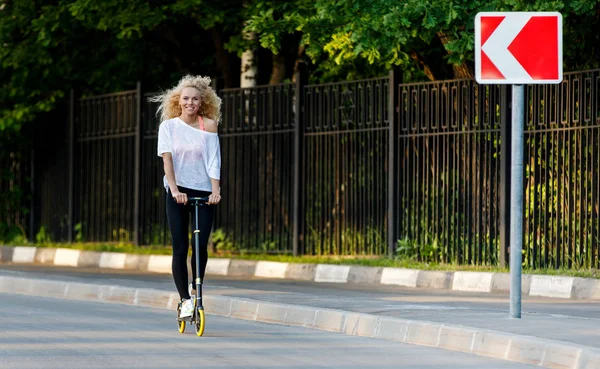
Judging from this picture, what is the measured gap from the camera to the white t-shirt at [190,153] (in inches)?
427

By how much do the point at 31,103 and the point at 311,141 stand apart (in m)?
6.20

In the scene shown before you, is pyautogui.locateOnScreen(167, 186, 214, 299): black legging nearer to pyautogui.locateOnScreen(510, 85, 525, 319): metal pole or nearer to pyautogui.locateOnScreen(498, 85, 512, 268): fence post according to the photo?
pyautogui.locateOnScreen(510, 85, 525, 319): metal pole

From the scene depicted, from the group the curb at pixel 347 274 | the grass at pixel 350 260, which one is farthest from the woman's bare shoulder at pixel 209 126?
the grass at pixel 350 260

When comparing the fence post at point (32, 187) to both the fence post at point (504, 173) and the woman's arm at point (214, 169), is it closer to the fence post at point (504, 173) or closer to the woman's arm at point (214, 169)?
the fence post at point (504, 173)

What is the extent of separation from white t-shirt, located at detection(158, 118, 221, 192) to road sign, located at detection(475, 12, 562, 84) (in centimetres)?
198

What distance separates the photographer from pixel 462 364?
→ 916 centimetres

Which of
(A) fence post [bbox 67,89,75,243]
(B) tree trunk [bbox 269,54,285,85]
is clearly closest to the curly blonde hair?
(B) tree trunk [bbox 269,54,285,85]

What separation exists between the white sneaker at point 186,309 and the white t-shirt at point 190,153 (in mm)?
818

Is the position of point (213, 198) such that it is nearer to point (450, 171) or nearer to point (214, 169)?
point (214, 169)

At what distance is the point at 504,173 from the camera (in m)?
15.8

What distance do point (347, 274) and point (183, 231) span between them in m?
5.75

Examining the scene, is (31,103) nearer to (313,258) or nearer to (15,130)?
(15,130)

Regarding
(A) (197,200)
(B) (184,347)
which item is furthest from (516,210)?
(B) (184,347)

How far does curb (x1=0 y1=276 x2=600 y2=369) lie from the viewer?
902 centimetres
